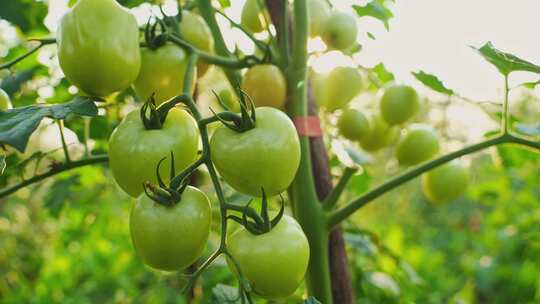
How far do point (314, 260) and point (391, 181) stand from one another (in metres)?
0.17

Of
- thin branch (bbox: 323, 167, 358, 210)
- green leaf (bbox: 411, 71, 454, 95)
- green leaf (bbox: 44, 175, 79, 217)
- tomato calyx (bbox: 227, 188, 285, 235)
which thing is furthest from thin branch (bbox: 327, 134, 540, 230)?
green leaf (bbox: 44, 175, 79, 217)

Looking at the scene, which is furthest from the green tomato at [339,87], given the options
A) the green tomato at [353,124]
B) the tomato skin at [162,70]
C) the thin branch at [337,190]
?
the tomato skin at [162,70]

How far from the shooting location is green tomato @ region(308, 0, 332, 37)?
42.0 inches

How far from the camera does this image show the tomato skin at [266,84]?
2.88ft

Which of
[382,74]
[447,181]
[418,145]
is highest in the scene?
[382,74]

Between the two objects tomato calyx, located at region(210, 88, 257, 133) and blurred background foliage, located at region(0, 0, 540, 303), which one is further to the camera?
blurred background foliage, located at region(0, 0, 540, 303)

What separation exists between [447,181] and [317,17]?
1.58 ft

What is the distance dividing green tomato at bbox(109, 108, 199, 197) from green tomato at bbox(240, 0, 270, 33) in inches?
18.6

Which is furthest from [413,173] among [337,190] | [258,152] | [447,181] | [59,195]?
[59,195]

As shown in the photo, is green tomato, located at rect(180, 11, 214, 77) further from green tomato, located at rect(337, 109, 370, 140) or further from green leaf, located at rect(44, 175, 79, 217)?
green leaf, located at rect(44, 175, 79, 217)

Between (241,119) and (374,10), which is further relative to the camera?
(374,10)

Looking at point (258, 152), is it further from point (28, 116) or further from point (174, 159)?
point (28, 116)

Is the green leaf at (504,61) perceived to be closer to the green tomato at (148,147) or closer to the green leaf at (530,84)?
the green leaf at (530,84)

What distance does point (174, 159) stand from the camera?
2.05 ft
